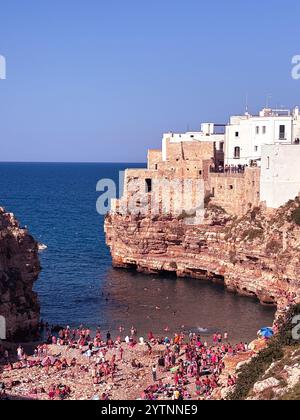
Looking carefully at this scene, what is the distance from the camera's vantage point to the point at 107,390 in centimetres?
3067

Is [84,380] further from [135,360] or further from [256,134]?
[256,134]

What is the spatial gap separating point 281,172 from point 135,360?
20810 mm

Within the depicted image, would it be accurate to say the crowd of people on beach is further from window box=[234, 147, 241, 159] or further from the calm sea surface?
window box=[234, 147, 241, 159]

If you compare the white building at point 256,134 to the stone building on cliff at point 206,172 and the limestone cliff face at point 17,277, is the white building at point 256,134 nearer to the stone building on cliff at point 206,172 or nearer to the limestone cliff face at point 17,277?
the stone building on cliff at point 206,172

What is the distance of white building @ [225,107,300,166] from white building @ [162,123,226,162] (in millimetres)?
1720

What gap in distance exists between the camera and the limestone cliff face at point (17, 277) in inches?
1467

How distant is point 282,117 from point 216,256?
13.3m

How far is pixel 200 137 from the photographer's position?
66500 millimetres

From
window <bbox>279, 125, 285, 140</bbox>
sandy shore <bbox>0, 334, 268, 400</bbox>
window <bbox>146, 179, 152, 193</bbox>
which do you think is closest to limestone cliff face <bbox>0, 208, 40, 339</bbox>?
sandy shore <bbox>0, 334, 268, 400</bbox>

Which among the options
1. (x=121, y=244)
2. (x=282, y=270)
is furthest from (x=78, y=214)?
(x=282, y=270)

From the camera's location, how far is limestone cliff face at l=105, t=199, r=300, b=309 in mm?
47562

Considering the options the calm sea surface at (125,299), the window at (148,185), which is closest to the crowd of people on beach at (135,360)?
the calm sea surface at (125,299)

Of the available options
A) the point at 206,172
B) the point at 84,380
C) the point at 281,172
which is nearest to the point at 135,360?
the point at 84,380

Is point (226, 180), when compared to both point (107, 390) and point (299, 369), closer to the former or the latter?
point (107, 390)
